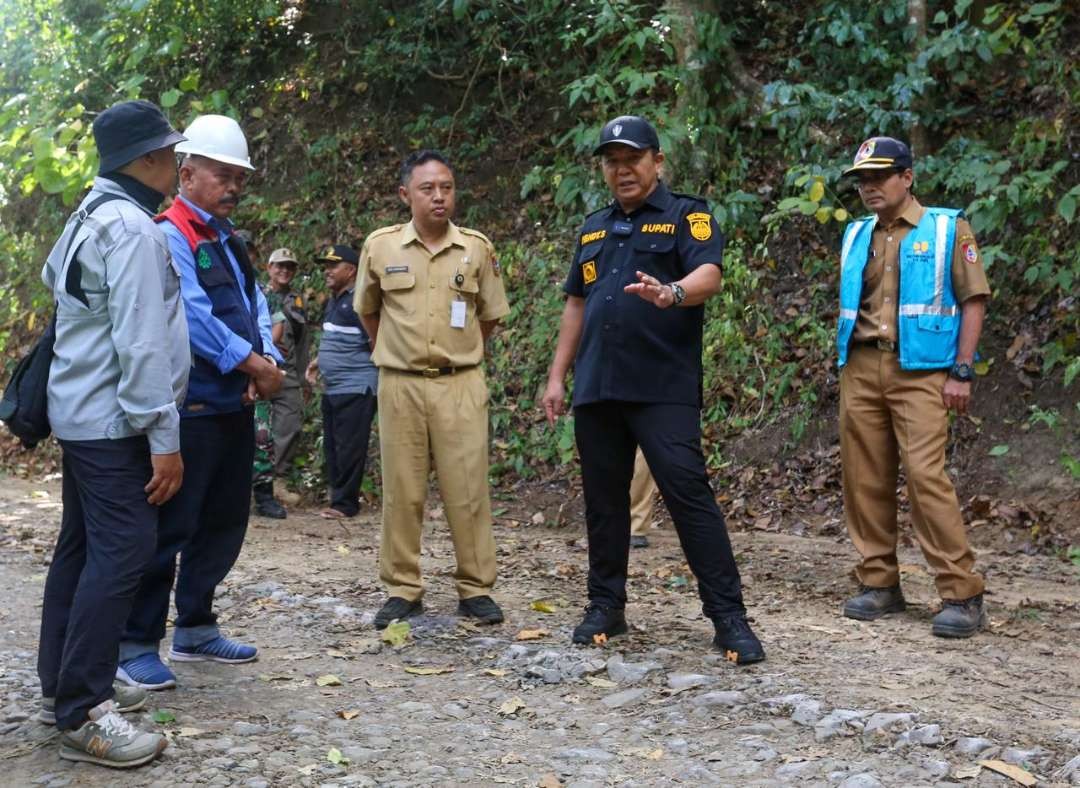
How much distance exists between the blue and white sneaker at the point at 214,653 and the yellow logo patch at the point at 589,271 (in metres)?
2.23

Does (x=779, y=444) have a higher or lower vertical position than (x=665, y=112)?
lower

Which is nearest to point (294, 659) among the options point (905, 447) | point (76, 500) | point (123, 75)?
point (76, 500)

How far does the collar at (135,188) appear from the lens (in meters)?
4.17

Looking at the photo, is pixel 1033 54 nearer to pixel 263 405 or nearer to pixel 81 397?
pixel 263 405

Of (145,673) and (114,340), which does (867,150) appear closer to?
(114,340)

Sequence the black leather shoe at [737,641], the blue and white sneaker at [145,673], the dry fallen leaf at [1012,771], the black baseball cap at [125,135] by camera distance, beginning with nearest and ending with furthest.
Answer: the dry fallen leaf at [1012,771] < the black baseball cap at [125,135] < the blue and white sneaker at [145,673] < the black leather shoe at [737,641]

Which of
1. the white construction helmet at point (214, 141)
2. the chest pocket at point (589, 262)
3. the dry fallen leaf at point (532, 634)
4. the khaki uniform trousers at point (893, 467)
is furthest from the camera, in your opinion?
the khaki uniform trousers at point (893, 467)

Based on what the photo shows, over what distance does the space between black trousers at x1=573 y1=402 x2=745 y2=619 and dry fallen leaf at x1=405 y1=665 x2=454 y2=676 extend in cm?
76

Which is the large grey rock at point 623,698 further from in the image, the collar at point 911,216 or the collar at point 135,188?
the collar at point 911,216

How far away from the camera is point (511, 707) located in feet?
15.1

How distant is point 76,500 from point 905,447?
3.72 meters

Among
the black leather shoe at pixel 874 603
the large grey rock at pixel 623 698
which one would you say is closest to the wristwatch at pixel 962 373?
the black leather shoe at pixel 874 603

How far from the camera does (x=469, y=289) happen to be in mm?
5891

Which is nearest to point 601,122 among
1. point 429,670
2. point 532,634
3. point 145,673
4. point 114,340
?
point 532,634
